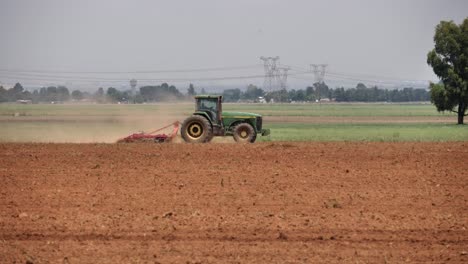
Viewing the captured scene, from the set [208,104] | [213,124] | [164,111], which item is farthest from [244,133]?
[164,111]

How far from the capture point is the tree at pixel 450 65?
59.7 metres

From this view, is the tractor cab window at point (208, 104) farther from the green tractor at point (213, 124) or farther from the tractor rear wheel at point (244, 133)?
the tractor rear wheel at point (244, 133)

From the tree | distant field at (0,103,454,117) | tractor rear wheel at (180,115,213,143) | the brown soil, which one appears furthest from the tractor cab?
the tree

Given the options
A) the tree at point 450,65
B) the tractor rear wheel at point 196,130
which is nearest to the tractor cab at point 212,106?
the tractor rear wheel at point 196,130

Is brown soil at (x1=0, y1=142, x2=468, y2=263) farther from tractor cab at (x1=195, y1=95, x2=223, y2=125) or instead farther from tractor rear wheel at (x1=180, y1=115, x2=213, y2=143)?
tractor cab at (x1=195, y1=95, x2=223, y2=125)

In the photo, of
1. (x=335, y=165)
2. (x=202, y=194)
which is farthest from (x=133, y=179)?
(x=335, y=165)

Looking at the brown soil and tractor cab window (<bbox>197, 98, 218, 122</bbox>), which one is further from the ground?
tractor cab window (<bbox>197, 98, 218, 122</bbox>)

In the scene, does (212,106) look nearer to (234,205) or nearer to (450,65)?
(234,205)

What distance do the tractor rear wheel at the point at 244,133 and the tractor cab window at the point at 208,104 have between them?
1.24 m

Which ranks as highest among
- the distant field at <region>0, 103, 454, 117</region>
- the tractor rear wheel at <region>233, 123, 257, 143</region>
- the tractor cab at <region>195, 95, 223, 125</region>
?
the tractor cab at <region>195, 95, 223, 125</region>

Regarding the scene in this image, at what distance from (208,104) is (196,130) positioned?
127 centimetres

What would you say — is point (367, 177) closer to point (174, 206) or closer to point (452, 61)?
point (174, 206)

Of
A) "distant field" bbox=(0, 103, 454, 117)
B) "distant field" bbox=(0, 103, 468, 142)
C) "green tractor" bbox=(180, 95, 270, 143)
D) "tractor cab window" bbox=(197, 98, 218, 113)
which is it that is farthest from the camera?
"distant field" bbox=(0, 103, 454, 117)

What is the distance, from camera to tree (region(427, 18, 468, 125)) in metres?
59.7
